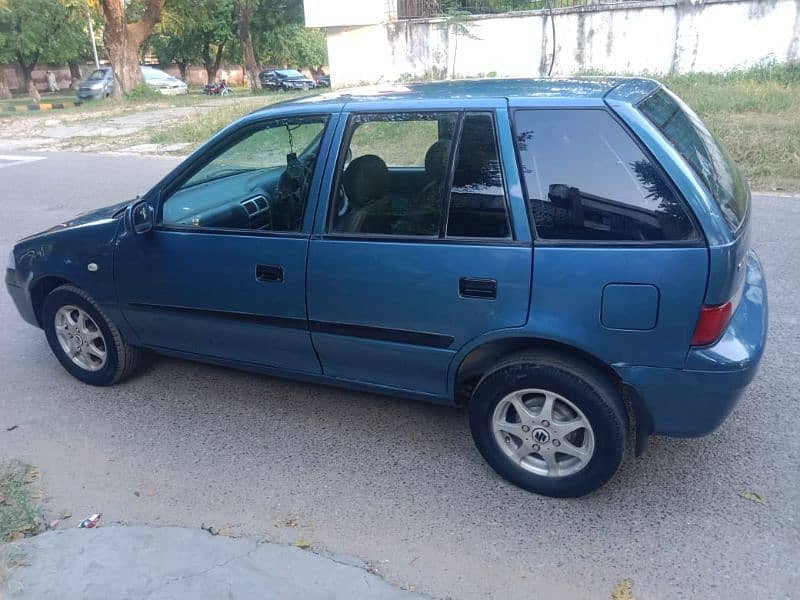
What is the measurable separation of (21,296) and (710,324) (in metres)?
4.04

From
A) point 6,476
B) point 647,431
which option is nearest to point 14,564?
point 6,476

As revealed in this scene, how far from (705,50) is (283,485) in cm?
1600

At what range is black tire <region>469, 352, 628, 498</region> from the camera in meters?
2.99

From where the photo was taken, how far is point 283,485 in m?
3.40

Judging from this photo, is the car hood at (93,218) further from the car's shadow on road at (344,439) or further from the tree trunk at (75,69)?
the tree trunk at (75,69)

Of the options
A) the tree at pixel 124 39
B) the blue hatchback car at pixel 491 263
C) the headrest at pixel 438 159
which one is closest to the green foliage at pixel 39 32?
the tree at pixel 124 39

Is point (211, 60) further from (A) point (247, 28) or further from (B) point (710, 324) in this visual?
(B) point (710, 324)

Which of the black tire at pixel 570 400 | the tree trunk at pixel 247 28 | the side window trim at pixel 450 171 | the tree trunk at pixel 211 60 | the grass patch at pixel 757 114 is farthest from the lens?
the tree trunk at pixel 211 60

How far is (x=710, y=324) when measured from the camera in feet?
9.18

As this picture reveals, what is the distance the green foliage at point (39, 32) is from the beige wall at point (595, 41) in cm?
2204

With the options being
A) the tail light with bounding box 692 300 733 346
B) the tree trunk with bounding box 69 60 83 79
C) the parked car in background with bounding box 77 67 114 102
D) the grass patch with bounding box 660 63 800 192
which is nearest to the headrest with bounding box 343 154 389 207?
the tail light with bounding box 692 300 733 346

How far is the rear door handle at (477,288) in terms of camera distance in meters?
3.05

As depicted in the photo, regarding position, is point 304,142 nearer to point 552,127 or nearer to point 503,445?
point 552,127

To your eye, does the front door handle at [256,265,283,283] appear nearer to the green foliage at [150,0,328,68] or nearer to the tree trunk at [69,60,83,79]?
the green foliage at [150,0,328,68]
